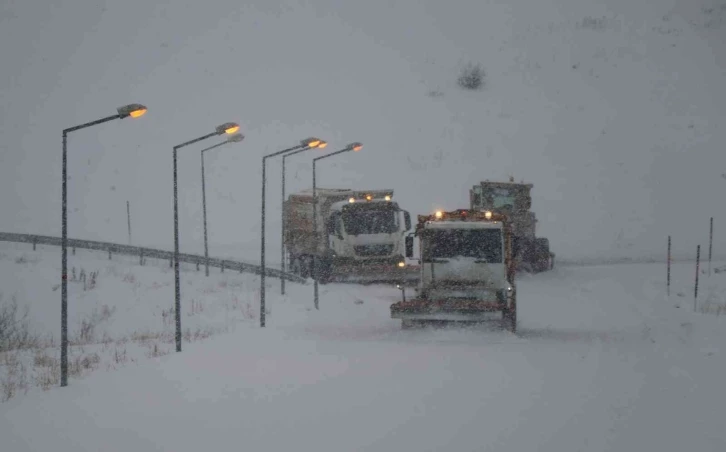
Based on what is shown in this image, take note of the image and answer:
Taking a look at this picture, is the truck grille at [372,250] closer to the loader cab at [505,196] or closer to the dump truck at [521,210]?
the dump truck at [521,210]

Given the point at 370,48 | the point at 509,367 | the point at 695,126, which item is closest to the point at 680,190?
the point at 695,126

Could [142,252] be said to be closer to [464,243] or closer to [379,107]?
[464,243]

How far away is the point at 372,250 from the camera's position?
3675 cm

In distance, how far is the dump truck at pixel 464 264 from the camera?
22469mm

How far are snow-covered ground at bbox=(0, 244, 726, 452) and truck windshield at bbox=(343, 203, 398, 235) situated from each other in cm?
911

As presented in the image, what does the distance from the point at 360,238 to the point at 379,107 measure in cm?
3859

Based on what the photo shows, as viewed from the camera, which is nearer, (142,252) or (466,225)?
(466,225)

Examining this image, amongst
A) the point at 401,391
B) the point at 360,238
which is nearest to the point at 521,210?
the point at 360,238

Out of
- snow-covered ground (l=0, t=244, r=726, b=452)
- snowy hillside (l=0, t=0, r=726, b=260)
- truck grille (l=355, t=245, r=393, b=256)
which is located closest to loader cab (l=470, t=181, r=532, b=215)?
truck grille (l=355, t=245, r=393, b=256)

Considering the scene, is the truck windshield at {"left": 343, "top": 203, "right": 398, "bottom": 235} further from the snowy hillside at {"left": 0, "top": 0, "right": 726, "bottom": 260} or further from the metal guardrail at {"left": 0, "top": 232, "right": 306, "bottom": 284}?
the snowy hillside at {"left": 0, "top": 0, "right": 726, "bottom": 260}

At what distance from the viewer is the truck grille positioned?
36625 millimetres

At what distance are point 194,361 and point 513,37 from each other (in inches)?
2797

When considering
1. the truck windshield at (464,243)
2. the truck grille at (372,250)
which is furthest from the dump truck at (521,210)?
the truck windshield at (464,243)

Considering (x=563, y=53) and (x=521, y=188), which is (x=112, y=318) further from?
(x=563, y=53)
